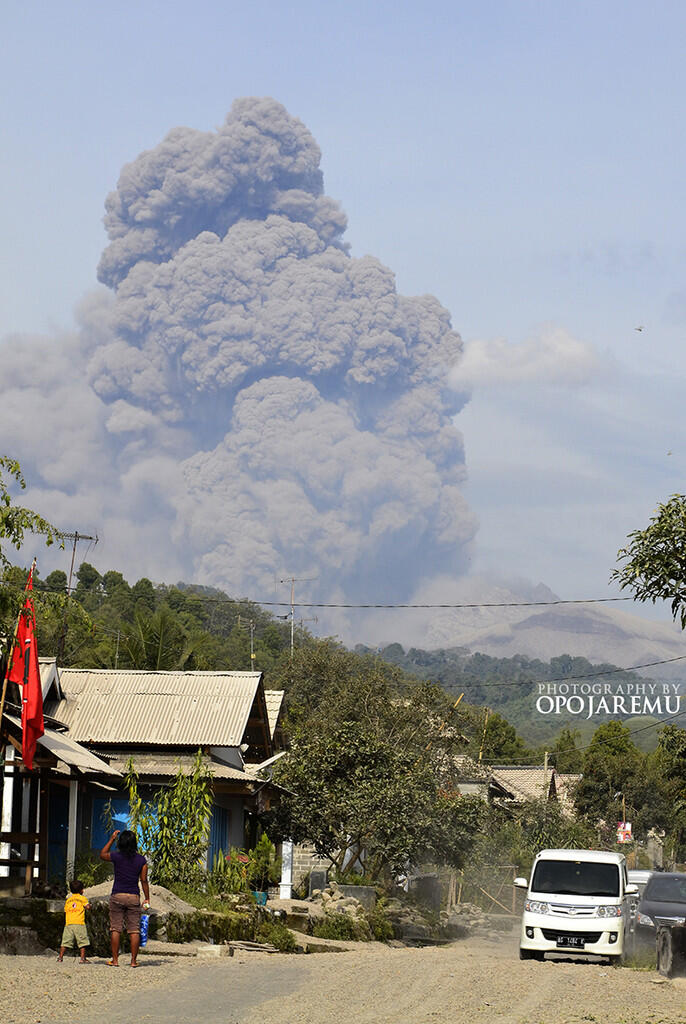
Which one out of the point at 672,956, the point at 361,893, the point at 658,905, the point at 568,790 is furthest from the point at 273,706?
the point at 568,790

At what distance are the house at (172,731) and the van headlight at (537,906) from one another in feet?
33.5

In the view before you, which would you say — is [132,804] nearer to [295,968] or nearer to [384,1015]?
[295,968]

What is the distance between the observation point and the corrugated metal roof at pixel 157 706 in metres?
33.2

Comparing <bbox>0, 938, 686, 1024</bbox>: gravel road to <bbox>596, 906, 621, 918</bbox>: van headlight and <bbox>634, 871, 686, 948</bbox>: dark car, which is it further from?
<bbox>634, 871, 686, 948</bbox>: dark car

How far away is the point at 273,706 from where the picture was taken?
132 feet

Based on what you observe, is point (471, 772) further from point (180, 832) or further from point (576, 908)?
point (576, 908)

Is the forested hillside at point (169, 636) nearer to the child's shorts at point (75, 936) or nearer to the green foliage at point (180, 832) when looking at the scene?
the child's shorts at point (75, 936)

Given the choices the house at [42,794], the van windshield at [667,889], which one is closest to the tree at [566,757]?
the house at [42,794]

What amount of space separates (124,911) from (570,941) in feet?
28.4

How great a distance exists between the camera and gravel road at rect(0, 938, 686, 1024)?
515 inches

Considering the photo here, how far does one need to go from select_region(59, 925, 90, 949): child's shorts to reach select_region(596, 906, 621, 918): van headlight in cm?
919

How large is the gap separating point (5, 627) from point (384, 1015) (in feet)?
25.6

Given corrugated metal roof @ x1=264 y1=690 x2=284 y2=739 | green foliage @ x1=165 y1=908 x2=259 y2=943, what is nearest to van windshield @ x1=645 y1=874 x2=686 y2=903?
green foliage @ x1=165 y1=908 x2=259 y2=943

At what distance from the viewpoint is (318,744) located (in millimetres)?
35500
